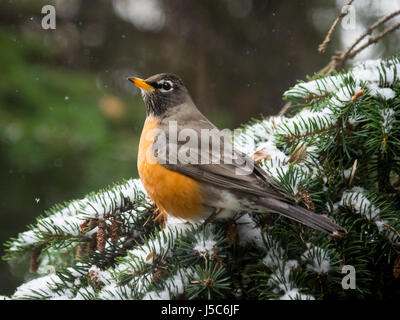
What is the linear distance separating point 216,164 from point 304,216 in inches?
31.6

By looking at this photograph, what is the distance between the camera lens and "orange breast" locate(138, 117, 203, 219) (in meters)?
2.44

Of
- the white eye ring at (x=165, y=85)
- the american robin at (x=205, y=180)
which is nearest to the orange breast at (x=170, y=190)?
the american robin at (x=205, y=180)

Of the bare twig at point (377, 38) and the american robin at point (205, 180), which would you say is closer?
the american robin at point (205, 180)

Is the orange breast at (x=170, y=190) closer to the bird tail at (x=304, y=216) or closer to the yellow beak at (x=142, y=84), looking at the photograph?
the bird tail at (x=304, y=216)

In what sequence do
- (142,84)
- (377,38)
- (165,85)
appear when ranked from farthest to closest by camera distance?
(165,85) < (142,84) < (377,38)

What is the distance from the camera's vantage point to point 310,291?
70.6 inches

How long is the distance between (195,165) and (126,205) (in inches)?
19.9

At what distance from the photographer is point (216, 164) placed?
2605 mm

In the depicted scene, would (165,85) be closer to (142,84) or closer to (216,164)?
(142,84)

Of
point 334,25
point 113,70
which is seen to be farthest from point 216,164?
point 113,70

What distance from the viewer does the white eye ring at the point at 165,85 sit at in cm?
360

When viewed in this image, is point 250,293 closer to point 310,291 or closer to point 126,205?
point 310,291

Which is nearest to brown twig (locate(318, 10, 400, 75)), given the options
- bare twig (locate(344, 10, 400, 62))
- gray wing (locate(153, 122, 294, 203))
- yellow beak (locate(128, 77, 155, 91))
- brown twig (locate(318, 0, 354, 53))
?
bare twig (locate(344, 10, 400, 62))
